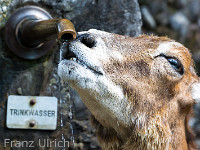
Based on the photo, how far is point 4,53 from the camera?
373 centimetres

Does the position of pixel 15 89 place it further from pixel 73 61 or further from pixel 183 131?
pixel 183 131

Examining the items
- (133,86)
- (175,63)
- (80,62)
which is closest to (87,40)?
(80,62)

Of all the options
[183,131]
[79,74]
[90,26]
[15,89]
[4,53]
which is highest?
[90,26]

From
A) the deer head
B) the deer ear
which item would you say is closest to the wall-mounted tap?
the deer head

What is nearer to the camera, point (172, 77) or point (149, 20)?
point (172, 77)

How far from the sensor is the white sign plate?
3.74m

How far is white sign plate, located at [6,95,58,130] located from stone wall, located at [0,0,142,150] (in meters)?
0.06

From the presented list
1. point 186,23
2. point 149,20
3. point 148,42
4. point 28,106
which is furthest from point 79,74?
point 186,23

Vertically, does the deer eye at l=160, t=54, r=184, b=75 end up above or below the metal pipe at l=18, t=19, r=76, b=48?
below

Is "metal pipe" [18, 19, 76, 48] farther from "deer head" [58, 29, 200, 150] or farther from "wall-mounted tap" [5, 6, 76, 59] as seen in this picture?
"deer head" [58, 29, 200, 150]

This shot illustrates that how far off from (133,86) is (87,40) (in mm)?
538

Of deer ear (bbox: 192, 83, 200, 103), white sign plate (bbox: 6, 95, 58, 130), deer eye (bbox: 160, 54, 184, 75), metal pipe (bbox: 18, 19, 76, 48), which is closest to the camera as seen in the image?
metal pipe (bbox: 18, 19, 76, 48)

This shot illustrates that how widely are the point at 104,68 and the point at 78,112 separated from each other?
1336 mm

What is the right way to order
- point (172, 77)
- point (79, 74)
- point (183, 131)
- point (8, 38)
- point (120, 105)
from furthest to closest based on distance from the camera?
point (8, 38) → point (183, 131) → point (172, 77) → point (120, 105) → point (79, 74)
